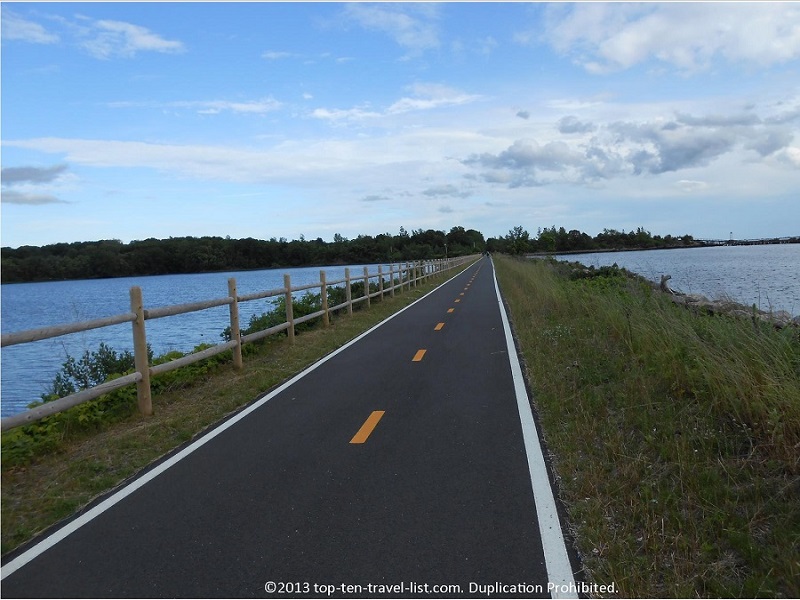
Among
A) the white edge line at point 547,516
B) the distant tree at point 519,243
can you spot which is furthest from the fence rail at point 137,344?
the distant tree at point 519,243

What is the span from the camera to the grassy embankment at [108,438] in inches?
206

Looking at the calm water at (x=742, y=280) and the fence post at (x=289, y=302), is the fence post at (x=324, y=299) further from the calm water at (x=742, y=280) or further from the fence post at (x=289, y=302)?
the calm water at (x=742, y=280)

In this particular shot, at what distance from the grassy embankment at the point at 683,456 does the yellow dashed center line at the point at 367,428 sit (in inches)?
75.9

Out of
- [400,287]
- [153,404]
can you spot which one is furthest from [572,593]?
[400,287]

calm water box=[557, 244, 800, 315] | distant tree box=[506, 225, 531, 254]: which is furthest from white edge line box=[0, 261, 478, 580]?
distant tree box=[506, 225, 531, 254]

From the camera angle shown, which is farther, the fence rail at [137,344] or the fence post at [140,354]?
the fence post at [140,354]

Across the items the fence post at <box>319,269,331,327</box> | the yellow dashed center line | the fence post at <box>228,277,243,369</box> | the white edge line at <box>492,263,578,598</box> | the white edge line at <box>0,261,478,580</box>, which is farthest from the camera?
the fence post at <box>319,269,331,327</box>

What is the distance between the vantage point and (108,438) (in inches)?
280

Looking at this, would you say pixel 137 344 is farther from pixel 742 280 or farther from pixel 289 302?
pixel 742 280

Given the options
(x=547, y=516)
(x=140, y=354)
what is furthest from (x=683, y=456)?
(x=140, y=354)

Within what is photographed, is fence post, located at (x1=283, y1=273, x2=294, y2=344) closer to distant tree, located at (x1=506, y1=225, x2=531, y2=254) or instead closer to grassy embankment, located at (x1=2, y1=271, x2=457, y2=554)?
grassy embankment, located at (x1=2, y1=271, x2=457, y2=554)

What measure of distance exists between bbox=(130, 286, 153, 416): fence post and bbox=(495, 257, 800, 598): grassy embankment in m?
5.06

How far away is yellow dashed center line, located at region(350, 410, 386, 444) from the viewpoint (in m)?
6.58

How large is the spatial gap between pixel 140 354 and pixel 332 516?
4432mm
